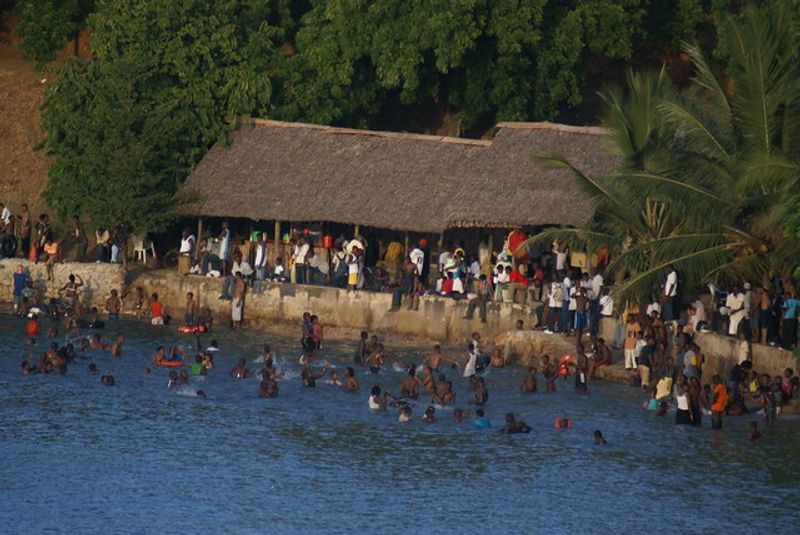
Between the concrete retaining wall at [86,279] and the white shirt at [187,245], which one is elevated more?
the white shirt at [187,245]

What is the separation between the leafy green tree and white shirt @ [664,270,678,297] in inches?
958

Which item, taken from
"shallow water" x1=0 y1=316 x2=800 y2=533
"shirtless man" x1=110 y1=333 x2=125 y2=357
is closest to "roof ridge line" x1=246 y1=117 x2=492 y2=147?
"shallow water" x1=0 y1=316 x2=800 y2=533

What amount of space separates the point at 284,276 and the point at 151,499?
1763 centimetres

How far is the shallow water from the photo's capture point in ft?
106

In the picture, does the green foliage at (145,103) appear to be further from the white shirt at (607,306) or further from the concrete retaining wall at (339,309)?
the white shirt at (607,306)

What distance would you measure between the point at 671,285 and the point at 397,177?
32.7 ft

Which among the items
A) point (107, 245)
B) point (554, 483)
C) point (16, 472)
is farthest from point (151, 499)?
point (107, 245)

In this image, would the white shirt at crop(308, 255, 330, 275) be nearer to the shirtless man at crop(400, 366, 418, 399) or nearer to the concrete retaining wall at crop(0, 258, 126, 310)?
the concrete retaining wall at crop(0, 258, 126, 310)

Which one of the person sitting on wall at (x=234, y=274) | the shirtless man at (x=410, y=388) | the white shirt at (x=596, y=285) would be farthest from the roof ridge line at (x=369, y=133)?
the shirtless man at (x=410, y=388)

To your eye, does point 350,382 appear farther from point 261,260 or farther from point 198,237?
point 198,237

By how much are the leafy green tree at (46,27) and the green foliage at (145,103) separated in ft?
19.4

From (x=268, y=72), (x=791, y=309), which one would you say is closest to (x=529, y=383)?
(x=791, y=309)

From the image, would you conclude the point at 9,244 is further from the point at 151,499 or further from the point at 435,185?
the point at 151,499

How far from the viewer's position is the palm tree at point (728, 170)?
40.6 meters
